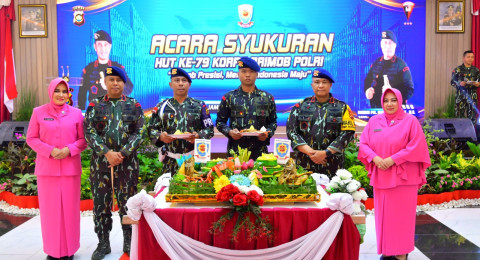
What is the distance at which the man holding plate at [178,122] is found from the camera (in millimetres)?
4250

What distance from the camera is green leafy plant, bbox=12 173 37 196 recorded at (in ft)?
19.4

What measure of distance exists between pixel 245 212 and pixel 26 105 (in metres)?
7.46

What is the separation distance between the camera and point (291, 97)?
29.3 feet

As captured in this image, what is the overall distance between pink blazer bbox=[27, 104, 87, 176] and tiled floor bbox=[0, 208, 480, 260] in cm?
79

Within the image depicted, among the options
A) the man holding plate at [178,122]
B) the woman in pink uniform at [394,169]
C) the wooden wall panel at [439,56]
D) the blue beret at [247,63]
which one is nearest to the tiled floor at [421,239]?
the woman in pink uniform at [394,169]

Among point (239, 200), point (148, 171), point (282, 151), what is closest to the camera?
point (239, 200)

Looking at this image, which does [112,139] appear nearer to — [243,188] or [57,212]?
[57,212]

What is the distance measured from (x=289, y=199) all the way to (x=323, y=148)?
4.18 ft

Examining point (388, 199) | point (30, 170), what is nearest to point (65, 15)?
point (30, 170)

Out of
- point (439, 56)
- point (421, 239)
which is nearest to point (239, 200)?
point (421, 239)

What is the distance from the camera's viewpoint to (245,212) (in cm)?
273

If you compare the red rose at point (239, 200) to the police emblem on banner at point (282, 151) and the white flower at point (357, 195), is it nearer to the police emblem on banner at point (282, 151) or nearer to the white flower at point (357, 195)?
the white flower at point (357, 195)

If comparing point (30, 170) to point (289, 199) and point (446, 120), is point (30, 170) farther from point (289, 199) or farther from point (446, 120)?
point (446, 120)

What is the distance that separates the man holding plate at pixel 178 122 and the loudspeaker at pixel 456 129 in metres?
4.84
